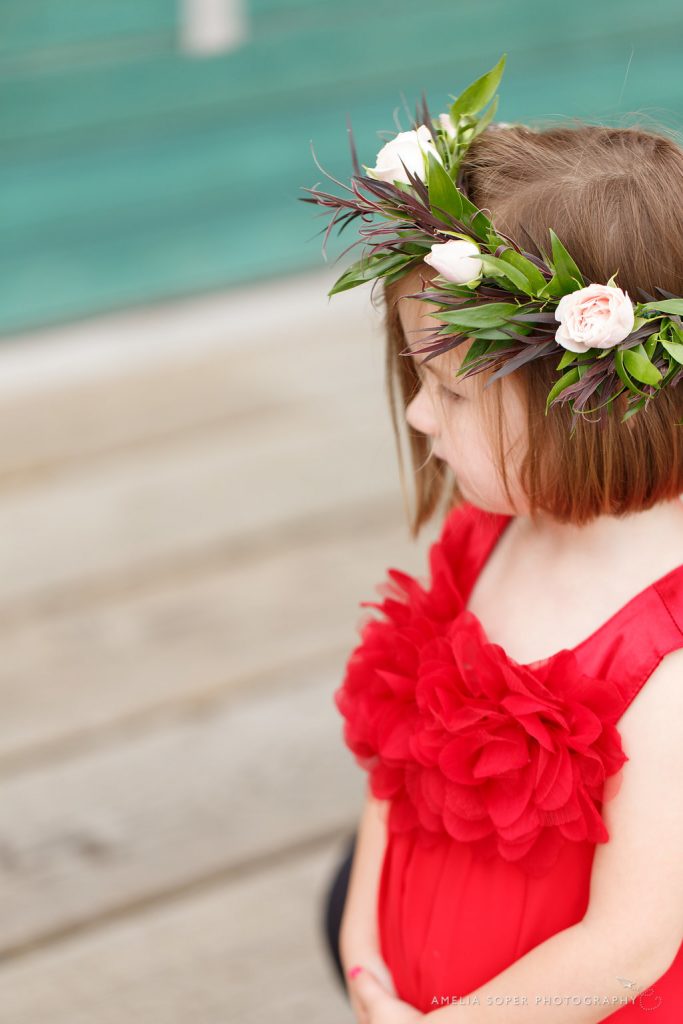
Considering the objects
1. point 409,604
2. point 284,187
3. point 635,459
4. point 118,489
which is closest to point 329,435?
point 118,489

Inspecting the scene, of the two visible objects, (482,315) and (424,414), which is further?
(424,414)

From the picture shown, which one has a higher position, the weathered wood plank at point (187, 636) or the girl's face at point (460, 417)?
the girl's face at point (460, 417)

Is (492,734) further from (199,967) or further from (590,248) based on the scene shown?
(199,967)

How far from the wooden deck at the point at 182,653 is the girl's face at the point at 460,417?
0.89 m

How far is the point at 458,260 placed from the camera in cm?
92

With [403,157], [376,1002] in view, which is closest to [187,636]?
[376,1002]

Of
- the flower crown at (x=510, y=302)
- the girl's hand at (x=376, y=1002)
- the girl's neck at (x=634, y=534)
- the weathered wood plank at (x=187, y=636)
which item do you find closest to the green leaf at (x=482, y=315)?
the flower crown at (x=510, y=302)

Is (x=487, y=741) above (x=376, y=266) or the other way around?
the other way around

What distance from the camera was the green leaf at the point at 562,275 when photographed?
0.89m

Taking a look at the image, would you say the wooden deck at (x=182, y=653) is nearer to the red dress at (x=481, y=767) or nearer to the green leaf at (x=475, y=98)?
the red dress at (x=481, y=767)

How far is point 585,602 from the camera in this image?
41.7 inches

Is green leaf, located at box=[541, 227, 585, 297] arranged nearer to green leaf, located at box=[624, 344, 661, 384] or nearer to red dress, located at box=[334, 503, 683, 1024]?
green leaf, located at box=[624, 344, 661, 384]

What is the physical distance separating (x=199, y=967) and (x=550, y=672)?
2.93 feet

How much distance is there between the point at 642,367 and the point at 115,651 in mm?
1596
